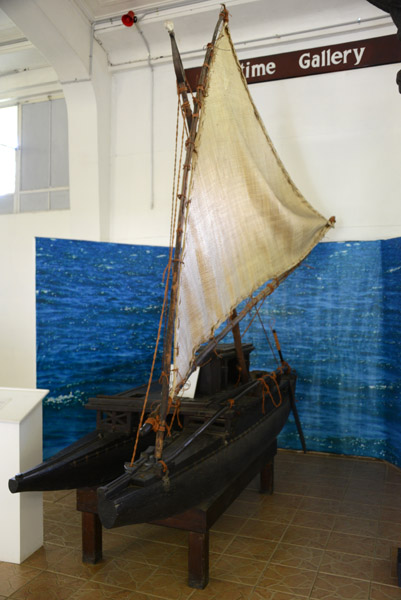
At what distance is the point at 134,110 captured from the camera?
6.23 metres

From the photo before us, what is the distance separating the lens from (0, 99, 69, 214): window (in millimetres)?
6480

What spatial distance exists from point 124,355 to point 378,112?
145 inches

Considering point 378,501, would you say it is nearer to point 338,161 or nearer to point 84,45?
point 338,161

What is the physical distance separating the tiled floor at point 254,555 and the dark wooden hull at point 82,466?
1.60ft

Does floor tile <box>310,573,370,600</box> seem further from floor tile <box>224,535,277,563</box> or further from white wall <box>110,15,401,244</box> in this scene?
white wall <box>110,15,401,244</box>

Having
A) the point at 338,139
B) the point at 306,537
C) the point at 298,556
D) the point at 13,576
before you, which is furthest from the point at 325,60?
the point at 13,576

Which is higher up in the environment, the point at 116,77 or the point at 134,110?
the point at 116,77

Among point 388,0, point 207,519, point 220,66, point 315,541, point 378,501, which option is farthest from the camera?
point 378,501

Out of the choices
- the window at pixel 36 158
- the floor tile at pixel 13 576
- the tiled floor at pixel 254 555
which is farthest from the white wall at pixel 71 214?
the floor tile at pixel 13 576

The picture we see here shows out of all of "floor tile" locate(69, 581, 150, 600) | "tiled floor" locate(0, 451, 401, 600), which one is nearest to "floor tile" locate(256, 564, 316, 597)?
"tiled floor" locate(0, 451, 401, 600)

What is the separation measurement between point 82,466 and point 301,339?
10.1 ft

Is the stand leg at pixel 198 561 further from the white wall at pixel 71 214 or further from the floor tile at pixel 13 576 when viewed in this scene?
the white wall at pixel 71 214

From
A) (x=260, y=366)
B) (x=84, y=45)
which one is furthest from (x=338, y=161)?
(x=84, y=45)

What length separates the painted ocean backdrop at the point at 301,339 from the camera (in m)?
5.19
